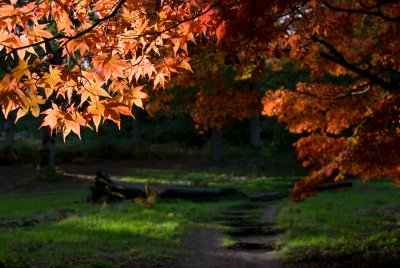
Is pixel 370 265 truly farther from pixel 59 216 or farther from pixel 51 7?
pixel 59 216

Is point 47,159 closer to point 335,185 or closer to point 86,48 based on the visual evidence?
point 335,185

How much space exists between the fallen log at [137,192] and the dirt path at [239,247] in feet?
11.6

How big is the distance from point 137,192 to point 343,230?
8.36 m

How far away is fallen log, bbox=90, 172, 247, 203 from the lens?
657 inches

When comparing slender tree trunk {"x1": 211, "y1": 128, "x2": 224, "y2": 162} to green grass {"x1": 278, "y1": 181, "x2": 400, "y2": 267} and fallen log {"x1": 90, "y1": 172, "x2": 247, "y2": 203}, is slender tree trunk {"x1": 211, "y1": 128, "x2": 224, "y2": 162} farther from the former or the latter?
green grass {"x1": 278, "y1": 181, "x2": 400, "y2": 267}

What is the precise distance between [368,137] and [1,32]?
283 inches

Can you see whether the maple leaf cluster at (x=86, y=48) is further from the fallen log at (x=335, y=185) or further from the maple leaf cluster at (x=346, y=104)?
the fallen log at (x=335, y=185)

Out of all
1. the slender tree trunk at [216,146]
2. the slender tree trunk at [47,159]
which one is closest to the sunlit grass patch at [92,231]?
the slender tree trunk at [47,159]

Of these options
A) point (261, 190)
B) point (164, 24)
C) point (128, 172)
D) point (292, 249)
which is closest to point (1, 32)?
point (164, 24)

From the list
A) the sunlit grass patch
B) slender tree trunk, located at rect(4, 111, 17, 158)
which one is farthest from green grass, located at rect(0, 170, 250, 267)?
slender tree trunk, located at rect(4, 111, 17, 158)

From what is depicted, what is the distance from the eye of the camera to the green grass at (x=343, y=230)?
9320mm

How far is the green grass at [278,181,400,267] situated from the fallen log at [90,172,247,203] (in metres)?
2.94

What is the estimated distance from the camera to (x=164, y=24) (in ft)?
13.0

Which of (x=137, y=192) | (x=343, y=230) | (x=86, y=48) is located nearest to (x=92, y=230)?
(x=343, y=230)
